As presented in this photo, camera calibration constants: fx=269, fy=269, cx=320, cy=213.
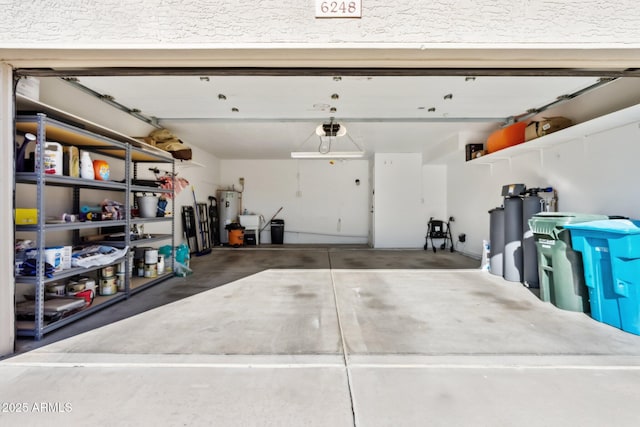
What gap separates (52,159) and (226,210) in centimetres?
595

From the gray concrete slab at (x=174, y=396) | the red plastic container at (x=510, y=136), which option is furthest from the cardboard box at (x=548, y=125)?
the gray concrete slab at (x=174, y=396)

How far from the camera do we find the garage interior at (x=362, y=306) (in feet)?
4.84

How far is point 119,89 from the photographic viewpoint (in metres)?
3.40

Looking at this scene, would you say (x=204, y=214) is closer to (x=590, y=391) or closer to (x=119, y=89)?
(x=119, y=89)

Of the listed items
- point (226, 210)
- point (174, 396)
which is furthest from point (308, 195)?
point (174, 396)

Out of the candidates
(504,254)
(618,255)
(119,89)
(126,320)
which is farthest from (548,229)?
(119,89)

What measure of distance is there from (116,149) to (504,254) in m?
5.44

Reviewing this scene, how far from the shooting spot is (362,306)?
2912 millimetres

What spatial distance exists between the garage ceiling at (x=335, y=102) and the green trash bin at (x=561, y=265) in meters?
1.48

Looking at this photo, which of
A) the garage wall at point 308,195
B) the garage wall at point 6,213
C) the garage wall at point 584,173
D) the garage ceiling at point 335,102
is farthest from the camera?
the garage wall at point 308,195

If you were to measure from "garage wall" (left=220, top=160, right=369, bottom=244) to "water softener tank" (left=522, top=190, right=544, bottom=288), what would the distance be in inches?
199

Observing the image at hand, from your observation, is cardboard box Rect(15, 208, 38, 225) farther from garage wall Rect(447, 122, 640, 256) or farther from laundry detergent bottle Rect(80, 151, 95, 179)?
garage wall Rect(447, 122, 640, 256)

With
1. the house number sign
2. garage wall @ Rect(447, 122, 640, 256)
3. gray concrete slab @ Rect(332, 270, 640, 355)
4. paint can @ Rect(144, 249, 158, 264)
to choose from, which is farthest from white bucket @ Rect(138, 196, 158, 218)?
garage wall @ Rect(447, 122, 640, 256)

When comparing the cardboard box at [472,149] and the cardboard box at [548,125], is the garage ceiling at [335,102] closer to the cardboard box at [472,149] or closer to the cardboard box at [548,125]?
the cardboard box at [472,149]
